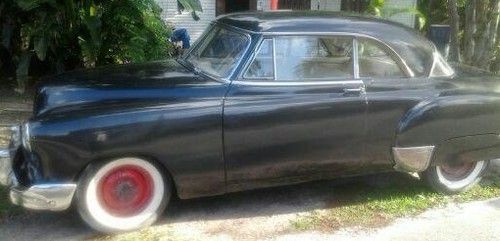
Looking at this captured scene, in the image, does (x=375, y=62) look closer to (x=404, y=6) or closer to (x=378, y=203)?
(x=378, y=203)

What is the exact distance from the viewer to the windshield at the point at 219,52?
13.6ft

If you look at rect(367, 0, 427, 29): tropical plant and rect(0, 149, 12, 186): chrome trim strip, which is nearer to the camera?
rect(0, 149, 12, 186): chrome trim strip

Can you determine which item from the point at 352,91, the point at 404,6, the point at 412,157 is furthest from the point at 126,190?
the point at 404,6

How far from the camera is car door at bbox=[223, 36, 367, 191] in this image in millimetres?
3945

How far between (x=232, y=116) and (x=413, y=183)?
209cm

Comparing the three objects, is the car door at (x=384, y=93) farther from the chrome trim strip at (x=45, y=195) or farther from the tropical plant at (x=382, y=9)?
the tropical plant at (x=382, y=9)

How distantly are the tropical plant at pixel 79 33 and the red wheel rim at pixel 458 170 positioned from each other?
4.10m

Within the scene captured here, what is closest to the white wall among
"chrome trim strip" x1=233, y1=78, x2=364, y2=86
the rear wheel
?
"chrome trim strip" x1=233, y1=78, x2=364, y2=86

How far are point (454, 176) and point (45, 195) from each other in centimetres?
344

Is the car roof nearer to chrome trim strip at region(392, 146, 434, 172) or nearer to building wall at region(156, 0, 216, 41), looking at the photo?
chrome trim strip at region(392, 146, 434, 172)

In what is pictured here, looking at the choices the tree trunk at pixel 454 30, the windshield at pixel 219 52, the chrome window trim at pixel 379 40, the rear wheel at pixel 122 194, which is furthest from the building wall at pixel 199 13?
the rear wheel at pixel 122 194

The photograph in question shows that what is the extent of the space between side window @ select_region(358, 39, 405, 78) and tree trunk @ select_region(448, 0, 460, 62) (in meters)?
3.68

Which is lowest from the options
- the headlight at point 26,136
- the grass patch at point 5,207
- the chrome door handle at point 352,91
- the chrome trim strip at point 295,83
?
the grass patch at point 5,207

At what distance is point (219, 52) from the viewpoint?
4.42 m
